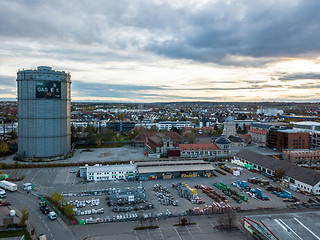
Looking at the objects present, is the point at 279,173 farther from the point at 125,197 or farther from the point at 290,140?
the point at 290,140

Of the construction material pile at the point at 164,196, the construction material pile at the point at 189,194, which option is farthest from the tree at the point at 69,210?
the construction material pile at the point at 189,194

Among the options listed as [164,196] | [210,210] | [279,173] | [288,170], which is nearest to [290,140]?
[288,170]

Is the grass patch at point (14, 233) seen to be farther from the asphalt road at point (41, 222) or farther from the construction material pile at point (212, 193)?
the construction material pile at point (212, 193)

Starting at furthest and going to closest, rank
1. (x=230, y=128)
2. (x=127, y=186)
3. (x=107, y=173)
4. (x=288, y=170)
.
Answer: (x=230, y=128)
(x=107, y=173)
(x=288, y=170)
(x=127, y=186)

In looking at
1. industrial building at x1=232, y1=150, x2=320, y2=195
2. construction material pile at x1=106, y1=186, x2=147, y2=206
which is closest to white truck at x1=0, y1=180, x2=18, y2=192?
construction material pile at x1=106, y1=186, x2=147, y2=206

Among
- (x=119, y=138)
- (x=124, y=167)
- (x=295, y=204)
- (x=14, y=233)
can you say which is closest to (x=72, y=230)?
(x=14, y=233)

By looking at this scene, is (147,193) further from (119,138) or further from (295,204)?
(119,138)

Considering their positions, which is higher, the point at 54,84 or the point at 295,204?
the point at 54,84
